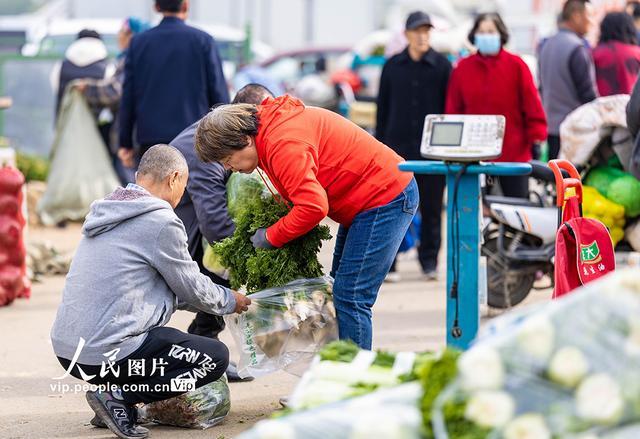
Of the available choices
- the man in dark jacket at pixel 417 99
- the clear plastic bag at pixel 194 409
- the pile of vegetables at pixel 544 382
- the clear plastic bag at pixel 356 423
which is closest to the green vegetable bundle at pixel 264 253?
the clear plastic bag at pixel 194 409

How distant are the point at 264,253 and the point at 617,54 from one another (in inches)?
187

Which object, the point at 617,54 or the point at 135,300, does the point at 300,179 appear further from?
the point at 617,54

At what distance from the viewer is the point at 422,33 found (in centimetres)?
891

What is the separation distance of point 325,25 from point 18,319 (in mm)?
18047

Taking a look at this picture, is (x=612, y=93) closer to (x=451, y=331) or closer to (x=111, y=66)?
(x=451, y=331)

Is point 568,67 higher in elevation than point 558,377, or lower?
lower

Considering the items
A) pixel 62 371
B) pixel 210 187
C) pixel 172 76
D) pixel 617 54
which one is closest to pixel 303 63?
pixel 617 54

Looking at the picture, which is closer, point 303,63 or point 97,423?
point 97,423

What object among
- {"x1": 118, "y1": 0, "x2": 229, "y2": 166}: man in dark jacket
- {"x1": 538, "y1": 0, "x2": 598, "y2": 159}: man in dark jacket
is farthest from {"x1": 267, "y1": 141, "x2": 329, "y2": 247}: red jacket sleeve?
{"x1": 538, "y1": 0, "x2": 598, "y2": 159}: man in dark jacket

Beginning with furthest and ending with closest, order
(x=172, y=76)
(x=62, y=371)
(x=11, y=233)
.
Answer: (x=11, y=233)
(x=172, y=76)
(x=62, y=371)

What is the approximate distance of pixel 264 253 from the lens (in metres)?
5.13

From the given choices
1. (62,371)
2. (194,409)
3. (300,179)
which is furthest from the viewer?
(62,371)

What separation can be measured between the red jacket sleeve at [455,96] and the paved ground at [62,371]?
51.3 inches

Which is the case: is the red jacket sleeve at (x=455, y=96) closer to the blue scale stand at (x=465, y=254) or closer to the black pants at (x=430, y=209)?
the black pants at (x=430, y=209)
